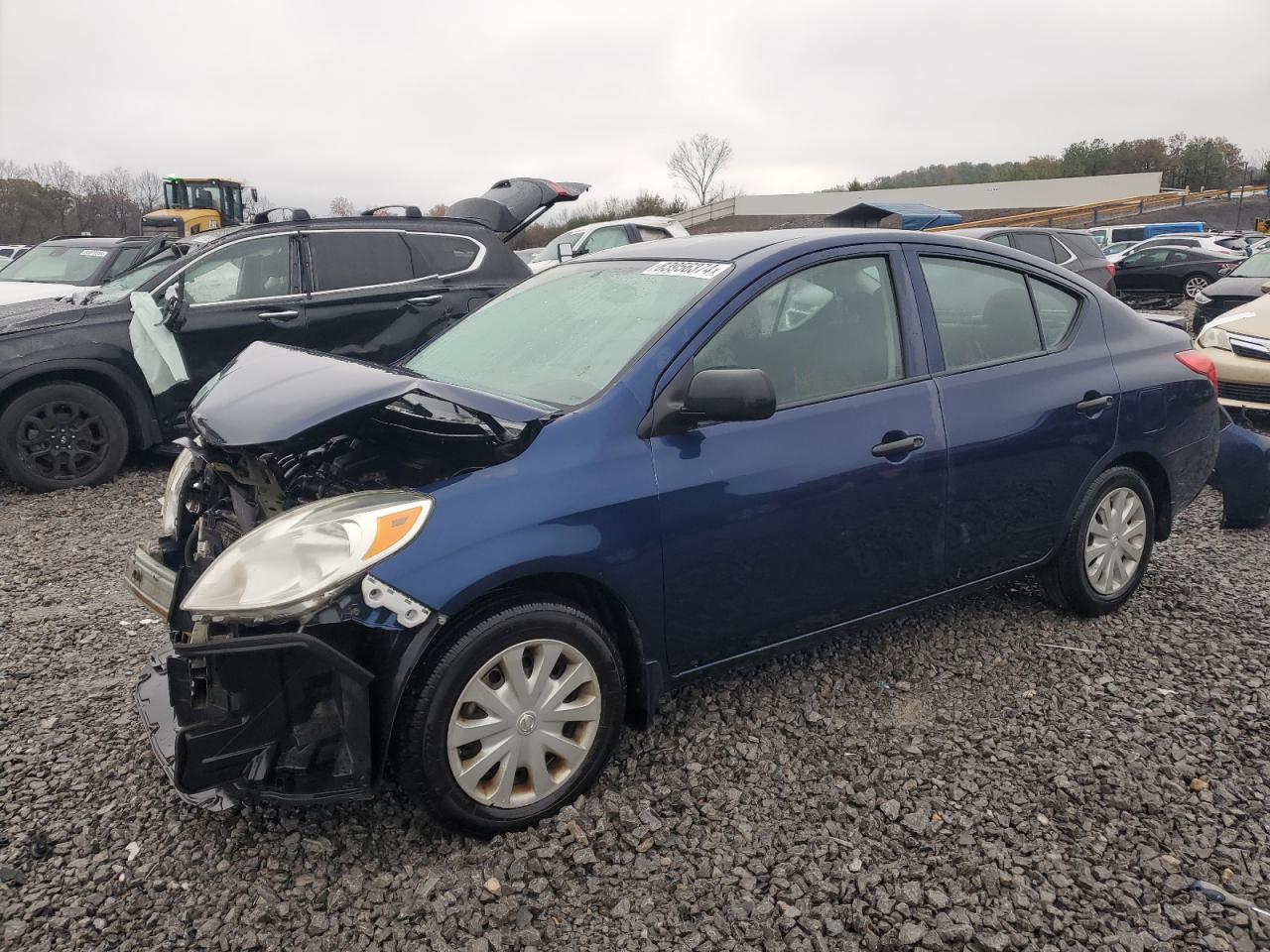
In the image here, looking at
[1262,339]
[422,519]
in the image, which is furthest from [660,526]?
[1262,339]

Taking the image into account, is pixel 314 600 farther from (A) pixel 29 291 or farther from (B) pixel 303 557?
(A) pixel 29 291

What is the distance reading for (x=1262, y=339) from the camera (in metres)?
7.36

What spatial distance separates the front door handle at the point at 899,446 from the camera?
10.0 feet

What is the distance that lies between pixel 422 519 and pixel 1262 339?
7603 mm

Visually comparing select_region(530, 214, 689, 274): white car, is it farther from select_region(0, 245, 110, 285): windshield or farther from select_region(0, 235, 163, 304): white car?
select_region(0, 245, 110, 285): windshield

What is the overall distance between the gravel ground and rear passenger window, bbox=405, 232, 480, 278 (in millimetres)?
4290

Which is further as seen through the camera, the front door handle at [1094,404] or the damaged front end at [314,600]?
the front door handle at [1094,404]

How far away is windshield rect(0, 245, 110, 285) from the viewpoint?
923 centimetres

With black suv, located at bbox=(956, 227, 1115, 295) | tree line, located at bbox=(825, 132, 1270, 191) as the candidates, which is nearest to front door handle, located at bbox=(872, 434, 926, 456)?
black suv, located at bbox=(956, 227, 1115, 295)

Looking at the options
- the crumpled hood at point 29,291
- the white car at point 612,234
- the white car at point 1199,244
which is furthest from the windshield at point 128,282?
the white car at point 1199,244

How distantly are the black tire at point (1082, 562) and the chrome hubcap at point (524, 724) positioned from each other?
223 centimetres

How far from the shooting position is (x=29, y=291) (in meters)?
8.41

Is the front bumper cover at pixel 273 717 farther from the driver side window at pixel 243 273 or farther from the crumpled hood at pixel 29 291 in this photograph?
the crumpled hood at pixel 29 291

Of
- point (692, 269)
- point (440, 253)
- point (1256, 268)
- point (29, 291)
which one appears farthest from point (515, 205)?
point (1256, 268)
